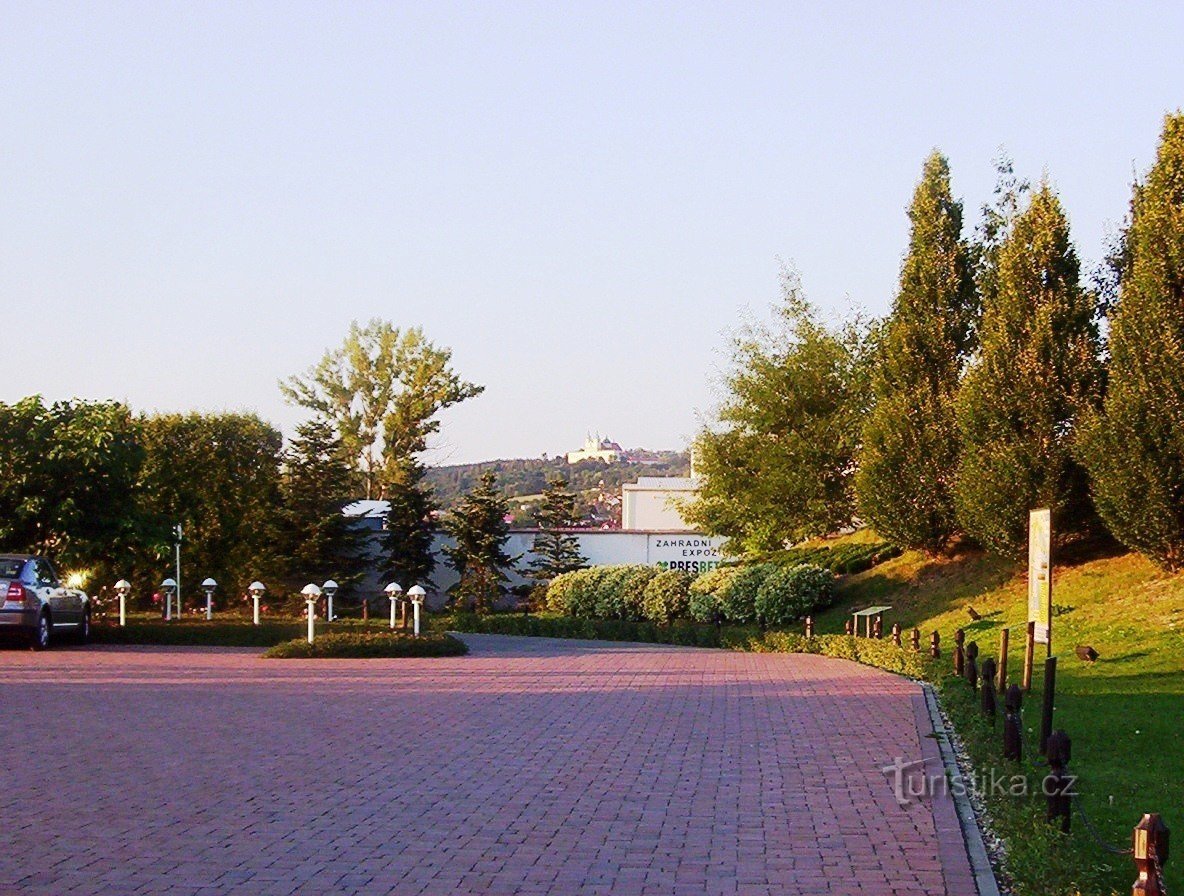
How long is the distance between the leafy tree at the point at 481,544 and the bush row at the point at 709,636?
601cm

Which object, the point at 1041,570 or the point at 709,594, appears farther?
the point at 709,594

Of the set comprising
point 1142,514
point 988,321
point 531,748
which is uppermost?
point 988,321

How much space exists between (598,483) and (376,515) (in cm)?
7722

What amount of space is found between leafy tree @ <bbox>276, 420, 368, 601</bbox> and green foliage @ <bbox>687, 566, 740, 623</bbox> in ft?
46.5

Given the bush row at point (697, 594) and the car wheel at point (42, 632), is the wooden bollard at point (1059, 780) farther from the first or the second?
the bush row at point (697, 594)

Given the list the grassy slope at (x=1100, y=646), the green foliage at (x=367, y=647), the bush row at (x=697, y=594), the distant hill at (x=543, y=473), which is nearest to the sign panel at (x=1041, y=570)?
the grassy slope at (x=1100, y=646)

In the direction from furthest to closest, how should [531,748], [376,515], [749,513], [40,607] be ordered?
[376,515], [749,513], [40,607], [531,748]

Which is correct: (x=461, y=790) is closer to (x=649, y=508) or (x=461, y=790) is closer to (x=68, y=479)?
(x=68, y=479)

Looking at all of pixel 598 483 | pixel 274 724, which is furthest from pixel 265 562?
pixel 598 483

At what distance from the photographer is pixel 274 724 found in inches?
543

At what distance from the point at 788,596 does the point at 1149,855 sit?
26.9m

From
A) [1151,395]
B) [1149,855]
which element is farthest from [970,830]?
[1151,395]

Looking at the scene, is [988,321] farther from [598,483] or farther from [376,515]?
[598,483]

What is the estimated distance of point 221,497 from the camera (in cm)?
4516
